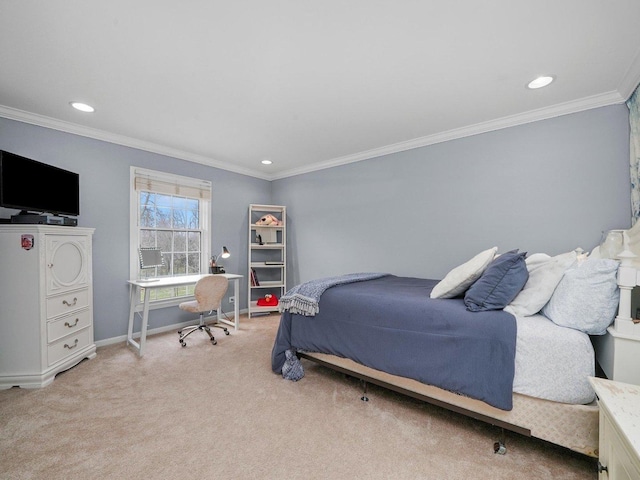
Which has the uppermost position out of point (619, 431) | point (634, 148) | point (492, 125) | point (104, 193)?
point (492, 125)

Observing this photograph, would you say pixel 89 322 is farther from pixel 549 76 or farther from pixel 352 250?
pixel 549 76

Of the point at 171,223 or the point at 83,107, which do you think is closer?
the point at 83,107

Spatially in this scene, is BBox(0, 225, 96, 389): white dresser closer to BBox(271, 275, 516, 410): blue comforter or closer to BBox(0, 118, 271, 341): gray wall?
BBox(0, 118, 271, 341): gray wall

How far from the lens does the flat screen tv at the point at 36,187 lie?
242 centimetres

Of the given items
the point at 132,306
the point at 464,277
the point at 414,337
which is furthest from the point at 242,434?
the point at 132,306

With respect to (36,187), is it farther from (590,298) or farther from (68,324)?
(590,298)

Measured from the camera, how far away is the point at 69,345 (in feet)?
8.95

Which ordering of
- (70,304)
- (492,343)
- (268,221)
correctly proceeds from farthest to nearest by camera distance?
(268,221)
(70,304)
(492,343)

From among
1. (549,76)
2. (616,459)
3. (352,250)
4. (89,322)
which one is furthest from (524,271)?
(89,322)

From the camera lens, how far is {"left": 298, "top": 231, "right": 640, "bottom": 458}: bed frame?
135 centimetres

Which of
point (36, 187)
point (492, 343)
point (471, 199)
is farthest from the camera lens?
point (471, 199)

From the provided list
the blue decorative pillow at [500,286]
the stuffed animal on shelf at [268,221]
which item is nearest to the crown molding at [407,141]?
the stuffed animal on shelf at [268,221]

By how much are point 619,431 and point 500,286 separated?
92cm

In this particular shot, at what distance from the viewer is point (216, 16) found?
169cm
